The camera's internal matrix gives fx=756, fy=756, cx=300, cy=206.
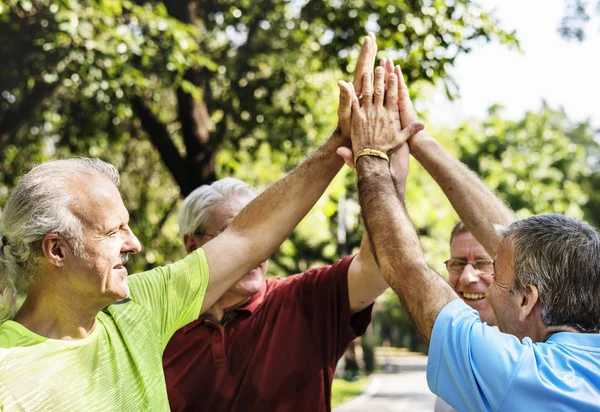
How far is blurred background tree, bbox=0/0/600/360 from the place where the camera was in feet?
21.9

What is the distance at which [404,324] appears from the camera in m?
68.1

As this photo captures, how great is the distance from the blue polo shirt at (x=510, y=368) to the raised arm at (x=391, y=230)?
119mm

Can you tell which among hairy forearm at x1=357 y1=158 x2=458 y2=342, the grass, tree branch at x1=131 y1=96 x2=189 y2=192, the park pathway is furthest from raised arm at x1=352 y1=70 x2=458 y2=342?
the grass

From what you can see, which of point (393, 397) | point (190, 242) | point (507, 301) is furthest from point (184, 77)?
point (393, 397)

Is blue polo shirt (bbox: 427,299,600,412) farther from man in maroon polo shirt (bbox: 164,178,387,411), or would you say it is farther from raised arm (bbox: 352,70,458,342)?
man in maroon polo shirt (bbox: 164,178,387,411)

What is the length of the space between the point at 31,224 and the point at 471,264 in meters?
2.02

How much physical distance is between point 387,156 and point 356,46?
504cm

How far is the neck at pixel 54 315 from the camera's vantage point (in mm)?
2389

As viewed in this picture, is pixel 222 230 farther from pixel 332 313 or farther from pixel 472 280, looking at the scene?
pixel 472 280

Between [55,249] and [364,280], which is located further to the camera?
[364,280]

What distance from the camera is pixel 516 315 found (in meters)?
2.20

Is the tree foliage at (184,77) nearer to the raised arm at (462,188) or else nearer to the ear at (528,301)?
the raised arm at (462,188)

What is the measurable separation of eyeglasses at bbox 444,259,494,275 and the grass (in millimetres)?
14916

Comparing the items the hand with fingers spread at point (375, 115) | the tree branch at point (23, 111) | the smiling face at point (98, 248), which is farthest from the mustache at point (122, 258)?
the tree branch at point (23, 111)
